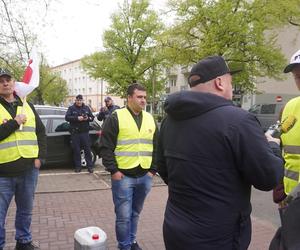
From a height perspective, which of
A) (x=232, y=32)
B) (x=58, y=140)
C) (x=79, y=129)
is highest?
(x=232, y=32)

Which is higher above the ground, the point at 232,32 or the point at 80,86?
the point at 232,32

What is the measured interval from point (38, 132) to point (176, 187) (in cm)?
250

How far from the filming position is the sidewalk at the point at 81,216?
16.4 feet

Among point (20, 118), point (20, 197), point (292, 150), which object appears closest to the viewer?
point (292, 150)

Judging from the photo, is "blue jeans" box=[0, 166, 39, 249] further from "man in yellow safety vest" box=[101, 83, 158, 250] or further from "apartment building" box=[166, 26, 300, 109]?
"apartment building" box=[166, 26, 300, 109]

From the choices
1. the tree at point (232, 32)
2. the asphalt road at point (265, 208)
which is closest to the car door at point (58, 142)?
the asphalt road at point (265, 208)

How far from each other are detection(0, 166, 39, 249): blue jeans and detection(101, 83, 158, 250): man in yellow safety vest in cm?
89

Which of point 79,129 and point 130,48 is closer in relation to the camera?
point 79,129

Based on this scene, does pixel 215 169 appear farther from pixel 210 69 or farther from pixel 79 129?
pixel 79 129

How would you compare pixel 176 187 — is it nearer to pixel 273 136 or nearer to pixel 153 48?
pixel 273 136

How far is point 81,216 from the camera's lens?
6.09 meters

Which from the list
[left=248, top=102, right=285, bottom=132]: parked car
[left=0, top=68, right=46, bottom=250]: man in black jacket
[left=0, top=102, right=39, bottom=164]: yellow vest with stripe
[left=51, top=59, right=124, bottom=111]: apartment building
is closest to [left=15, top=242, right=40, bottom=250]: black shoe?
[left=0, top=68, right=46, bottom=250]: man in black jacket

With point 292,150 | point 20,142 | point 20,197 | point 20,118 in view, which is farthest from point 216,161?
point 20,197

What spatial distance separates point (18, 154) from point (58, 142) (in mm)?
6404
